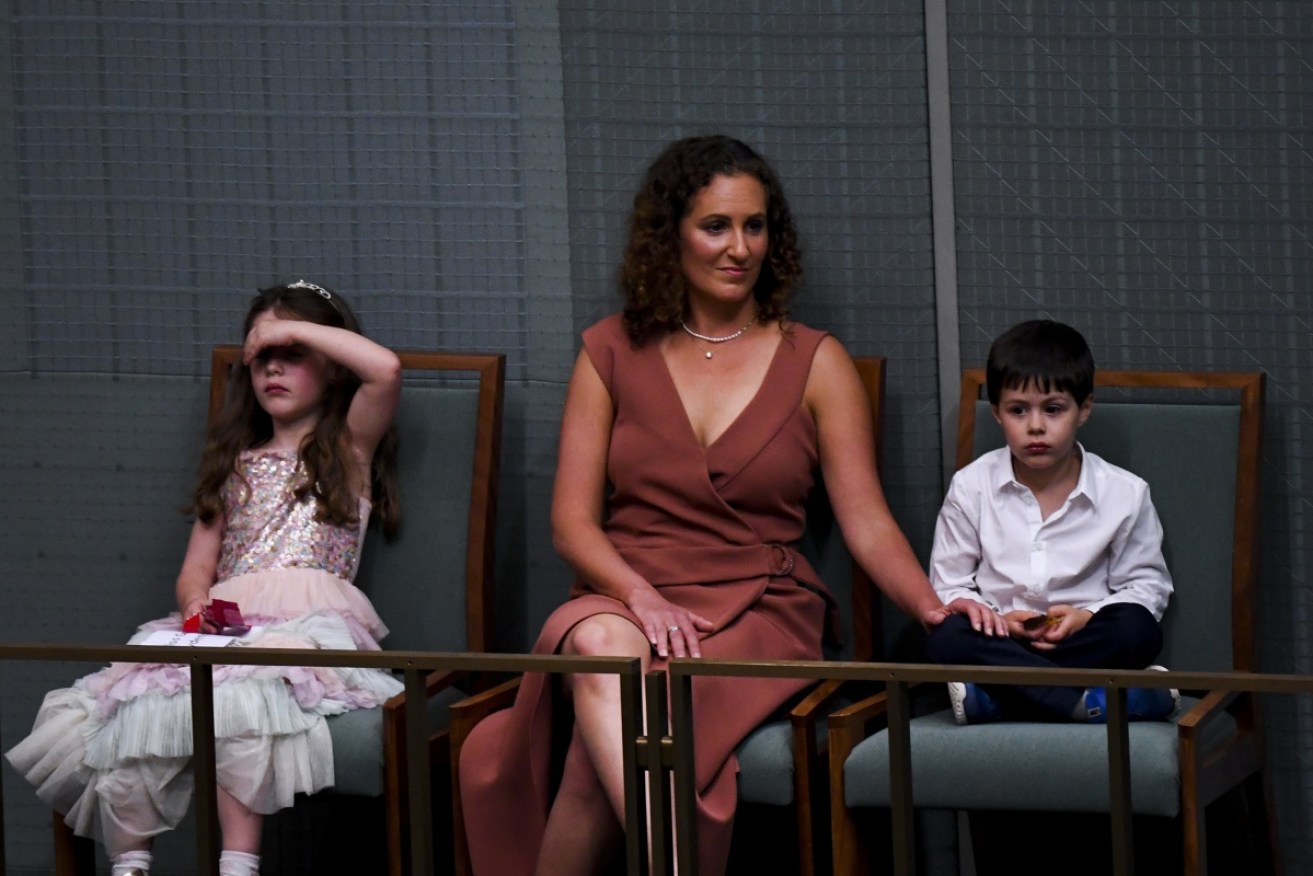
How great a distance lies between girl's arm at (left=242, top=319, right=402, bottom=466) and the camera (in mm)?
3539

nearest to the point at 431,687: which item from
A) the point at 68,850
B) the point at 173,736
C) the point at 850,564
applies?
the point at 173,736

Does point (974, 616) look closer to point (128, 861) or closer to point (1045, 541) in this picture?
point (1045, 541)

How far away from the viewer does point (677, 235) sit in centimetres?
352

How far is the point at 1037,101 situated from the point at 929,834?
1415mm

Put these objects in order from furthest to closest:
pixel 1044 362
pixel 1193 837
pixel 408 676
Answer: pixel 1044 362 → pixel 1193 837 → pixel 408 676

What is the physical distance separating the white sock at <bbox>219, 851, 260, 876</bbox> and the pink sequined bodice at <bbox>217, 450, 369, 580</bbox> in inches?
22.5

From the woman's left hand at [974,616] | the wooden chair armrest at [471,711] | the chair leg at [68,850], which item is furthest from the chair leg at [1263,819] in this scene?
the chair leg at [68,850]

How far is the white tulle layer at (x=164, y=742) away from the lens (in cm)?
315

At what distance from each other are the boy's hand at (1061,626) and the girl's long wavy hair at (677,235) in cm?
76

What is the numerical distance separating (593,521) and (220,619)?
2.18ft

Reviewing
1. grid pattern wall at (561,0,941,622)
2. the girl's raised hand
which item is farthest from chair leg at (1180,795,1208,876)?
the girl's raised hand

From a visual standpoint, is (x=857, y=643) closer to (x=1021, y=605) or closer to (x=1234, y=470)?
(x=1021, y=605)

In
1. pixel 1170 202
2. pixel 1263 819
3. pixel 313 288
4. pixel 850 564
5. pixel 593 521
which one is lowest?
pixel 1263 819

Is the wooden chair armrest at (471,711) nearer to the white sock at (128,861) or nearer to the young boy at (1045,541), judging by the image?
the white sock at (128,861)
